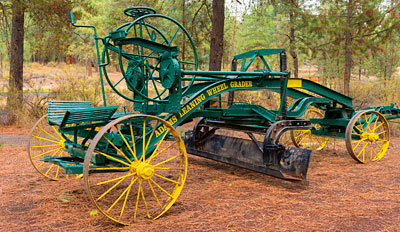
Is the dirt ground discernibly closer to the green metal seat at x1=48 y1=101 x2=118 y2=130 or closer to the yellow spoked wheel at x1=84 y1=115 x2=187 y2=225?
the yellow spoked wheel at x1=84 y1=115 x2=187 y2=225

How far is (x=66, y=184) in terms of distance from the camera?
205 inches

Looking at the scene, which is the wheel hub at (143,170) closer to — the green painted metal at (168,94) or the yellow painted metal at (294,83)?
the green painted metal at (168,94)

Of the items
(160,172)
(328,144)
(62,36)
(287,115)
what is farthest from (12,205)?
(62,36)

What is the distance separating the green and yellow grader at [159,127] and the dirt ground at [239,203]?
0.77 ft

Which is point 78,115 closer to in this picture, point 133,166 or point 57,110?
point 133,166

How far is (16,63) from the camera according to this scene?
41.2 feet

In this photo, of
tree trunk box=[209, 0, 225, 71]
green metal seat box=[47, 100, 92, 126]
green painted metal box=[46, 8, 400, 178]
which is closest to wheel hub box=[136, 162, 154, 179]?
green painted metal box=[46, 8, 400, 178]

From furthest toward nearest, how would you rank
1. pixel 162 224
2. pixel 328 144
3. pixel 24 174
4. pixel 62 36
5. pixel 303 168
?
1. pixel 62 36
2. pixel 328 144
3. pixel 24 174
4. pixel 303 168
5. pixel 162 224

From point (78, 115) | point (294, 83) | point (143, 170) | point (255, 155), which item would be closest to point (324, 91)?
point (294, 83)

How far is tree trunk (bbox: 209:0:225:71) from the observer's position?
1001 centimetres

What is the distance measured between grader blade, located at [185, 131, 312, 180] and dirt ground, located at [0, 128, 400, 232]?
0.81 feet

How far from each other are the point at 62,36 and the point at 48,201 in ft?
29.4

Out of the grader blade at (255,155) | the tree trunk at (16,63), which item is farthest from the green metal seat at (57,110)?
the tree trunk at (16,63)

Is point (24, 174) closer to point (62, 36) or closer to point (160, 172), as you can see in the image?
point (160, 172)
